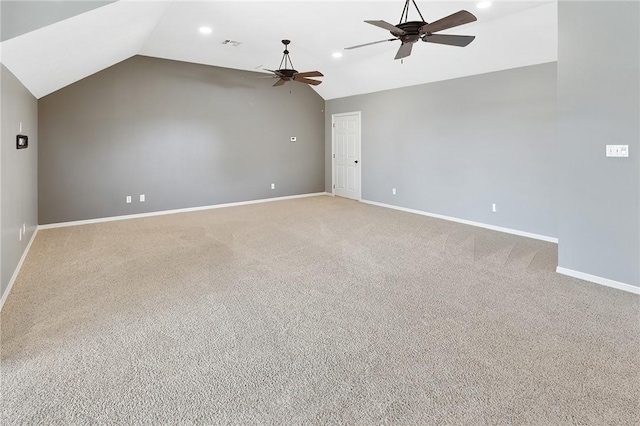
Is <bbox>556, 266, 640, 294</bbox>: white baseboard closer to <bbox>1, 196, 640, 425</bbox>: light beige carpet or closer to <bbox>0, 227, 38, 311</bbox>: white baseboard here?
<bbox>1, 196, 640, 425</bbox>: light beige carpet

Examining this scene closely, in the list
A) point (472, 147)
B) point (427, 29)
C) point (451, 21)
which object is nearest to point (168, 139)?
point (427, 29)

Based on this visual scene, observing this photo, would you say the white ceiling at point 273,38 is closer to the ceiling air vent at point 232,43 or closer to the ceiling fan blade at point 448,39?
the ceiling air vent at point 232,43

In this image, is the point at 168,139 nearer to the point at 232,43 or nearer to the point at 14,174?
the point at 232,43

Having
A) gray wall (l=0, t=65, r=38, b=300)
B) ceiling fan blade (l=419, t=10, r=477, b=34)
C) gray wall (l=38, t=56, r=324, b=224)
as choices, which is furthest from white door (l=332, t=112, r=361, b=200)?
gray wall (l=0, t=65, r=38, b=300)

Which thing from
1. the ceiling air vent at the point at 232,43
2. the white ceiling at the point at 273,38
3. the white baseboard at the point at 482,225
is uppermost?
the ceiling air vent at the point at 232,43

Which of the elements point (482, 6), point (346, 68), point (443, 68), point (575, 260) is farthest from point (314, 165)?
point (575, 260)

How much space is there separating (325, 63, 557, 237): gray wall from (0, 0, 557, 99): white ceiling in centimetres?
32

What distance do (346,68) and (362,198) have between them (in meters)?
2.87

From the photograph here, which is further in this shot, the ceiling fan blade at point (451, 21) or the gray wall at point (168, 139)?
the gray wall at point (168, 139)

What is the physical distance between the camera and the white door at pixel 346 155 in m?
8.53

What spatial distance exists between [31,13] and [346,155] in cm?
670

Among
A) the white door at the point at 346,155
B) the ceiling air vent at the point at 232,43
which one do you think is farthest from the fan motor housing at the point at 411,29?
the white door at the point at 346,155

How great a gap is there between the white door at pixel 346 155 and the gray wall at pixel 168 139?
65cm

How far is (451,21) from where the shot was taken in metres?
3.03
